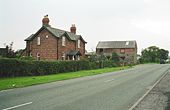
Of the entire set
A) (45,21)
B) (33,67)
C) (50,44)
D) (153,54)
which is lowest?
(33,67)

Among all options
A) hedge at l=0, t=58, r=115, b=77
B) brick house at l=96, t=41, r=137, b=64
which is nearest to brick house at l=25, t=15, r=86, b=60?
hedge at l=0, t=58, r=115, b=77

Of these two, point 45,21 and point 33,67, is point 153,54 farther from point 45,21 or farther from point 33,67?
point 33,67

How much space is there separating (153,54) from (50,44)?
318 ft

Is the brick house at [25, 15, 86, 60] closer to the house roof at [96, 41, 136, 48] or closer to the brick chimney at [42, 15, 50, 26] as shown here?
the brick chimney at [42, 15, 50, 26]

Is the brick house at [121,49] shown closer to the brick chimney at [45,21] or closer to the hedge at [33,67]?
the brick chimney at [45,21]

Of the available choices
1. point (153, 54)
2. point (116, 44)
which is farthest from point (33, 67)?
point (153, 54)

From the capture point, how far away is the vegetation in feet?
442

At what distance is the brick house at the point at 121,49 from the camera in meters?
100

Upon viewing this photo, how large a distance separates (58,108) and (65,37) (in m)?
47.1

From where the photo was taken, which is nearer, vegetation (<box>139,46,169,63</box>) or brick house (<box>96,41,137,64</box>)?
brick house (<box>96,41,137,64</box>)

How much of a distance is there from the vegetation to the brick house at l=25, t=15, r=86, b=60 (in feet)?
233

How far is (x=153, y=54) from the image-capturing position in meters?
142

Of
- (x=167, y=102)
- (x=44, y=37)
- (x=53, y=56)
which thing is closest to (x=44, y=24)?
(x=44, y=37)

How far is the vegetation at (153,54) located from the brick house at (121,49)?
21.9 meters
